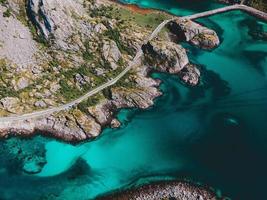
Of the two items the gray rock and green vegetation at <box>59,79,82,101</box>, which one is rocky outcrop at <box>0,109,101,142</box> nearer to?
the gray rock

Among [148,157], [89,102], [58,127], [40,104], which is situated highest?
[89,102]

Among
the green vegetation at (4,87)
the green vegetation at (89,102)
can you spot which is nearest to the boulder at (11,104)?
the green vegetation at (4,87)

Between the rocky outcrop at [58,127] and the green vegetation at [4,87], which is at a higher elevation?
the green vegetation at [4,87]

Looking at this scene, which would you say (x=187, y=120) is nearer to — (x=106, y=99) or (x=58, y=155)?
(x=106, y=99)

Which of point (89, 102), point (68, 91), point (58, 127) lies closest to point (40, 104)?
point (58, 127)

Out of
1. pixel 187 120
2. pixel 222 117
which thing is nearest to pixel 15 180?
pixel 187 120

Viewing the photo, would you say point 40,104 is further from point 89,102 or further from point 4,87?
point 89,102

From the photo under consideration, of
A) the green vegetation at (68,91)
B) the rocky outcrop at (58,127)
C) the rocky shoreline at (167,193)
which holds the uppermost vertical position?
the green vegetation at (68,91)

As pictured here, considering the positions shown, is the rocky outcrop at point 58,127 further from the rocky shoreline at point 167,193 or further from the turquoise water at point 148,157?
the rocky shoreline at point 167,193
